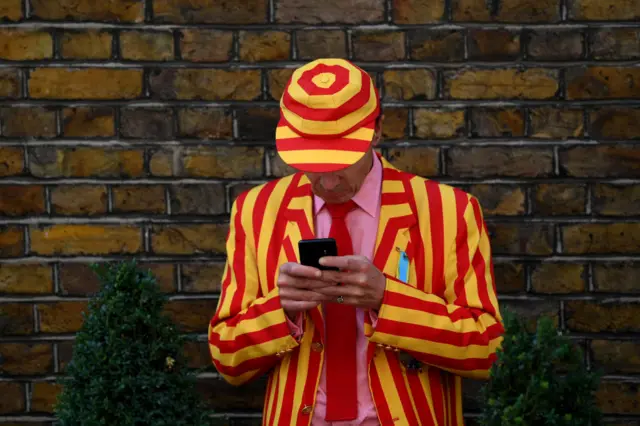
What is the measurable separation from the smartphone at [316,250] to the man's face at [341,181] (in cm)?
22

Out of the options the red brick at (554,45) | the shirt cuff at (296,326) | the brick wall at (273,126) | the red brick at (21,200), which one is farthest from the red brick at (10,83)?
the red brick at (554,45)

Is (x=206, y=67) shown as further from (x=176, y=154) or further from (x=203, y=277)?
(x=203, y=277)

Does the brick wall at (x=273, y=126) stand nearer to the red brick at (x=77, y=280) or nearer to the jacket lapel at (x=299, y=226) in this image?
the red brick at (x=77, y=280)

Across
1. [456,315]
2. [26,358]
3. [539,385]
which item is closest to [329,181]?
[456,315]

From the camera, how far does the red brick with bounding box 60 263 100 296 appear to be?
13.4 ft

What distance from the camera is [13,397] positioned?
4.16m

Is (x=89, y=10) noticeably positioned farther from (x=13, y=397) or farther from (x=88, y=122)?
(x=13, y=397)

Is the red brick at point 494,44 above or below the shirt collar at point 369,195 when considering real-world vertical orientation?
above

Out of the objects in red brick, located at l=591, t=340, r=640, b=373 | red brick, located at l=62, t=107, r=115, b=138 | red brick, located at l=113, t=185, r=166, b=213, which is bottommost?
red brick, located at l=591, t=340, r=640, b=373

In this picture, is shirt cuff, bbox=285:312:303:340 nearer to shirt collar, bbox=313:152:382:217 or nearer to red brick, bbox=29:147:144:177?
shirt collar, bbox=313:152:382:217

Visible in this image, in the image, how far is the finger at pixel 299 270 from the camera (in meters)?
3.09

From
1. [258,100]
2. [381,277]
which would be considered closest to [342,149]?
[381,277]

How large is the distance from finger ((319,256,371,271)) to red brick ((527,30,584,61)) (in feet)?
4.29

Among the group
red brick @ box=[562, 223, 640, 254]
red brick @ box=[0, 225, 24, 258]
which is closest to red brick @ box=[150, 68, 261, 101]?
red brick @ box=[0, 225, 24, 258]
